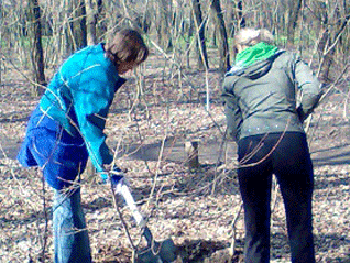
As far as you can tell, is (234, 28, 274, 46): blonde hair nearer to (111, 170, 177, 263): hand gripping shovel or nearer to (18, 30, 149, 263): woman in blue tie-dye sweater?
(18, 30, 149, 263): woman in blue tie-dye sweater

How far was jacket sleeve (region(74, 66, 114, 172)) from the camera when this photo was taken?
3.03m

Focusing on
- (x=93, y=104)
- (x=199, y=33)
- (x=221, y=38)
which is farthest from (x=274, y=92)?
(x=221, y=38)

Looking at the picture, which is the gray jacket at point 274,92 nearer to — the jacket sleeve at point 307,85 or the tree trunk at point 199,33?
the jacket sleeve at point 307,85

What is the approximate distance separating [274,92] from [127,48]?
84cm

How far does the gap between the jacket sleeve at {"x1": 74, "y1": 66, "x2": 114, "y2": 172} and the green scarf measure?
31.7 inches

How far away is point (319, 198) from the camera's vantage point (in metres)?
5.72

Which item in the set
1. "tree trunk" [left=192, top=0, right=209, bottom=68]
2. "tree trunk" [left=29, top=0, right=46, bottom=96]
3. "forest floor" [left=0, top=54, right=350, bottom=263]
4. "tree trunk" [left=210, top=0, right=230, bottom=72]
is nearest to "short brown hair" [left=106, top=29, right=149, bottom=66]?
"forest floor" [left=0, top=54, right=350, bottom=263]

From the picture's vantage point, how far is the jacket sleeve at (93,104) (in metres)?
3.03

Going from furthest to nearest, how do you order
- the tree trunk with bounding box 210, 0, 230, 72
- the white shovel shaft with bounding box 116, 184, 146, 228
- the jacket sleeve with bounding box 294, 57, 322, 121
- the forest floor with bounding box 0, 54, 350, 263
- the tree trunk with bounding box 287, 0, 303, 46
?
the tree trunk with bounding box 287, 0, 303, 46, the tree trunk with bounding box 210, 0, 230, 72, the forest floor with bounding box 0, 54, 350, 263, the jacket sleeve with bounding box 294, 57, 322, 121, the white shovel shaft with bounding box 116, 184, 146, 228

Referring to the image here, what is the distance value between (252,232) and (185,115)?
794 centimetres

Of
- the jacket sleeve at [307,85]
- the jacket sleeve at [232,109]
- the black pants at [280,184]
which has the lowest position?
the black pants at [280,184]

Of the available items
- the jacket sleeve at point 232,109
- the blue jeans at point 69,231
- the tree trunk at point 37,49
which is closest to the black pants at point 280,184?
the jacket sleeve at point 232,109

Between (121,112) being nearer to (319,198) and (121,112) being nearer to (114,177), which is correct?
(319,198)

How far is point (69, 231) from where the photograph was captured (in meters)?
3.46
